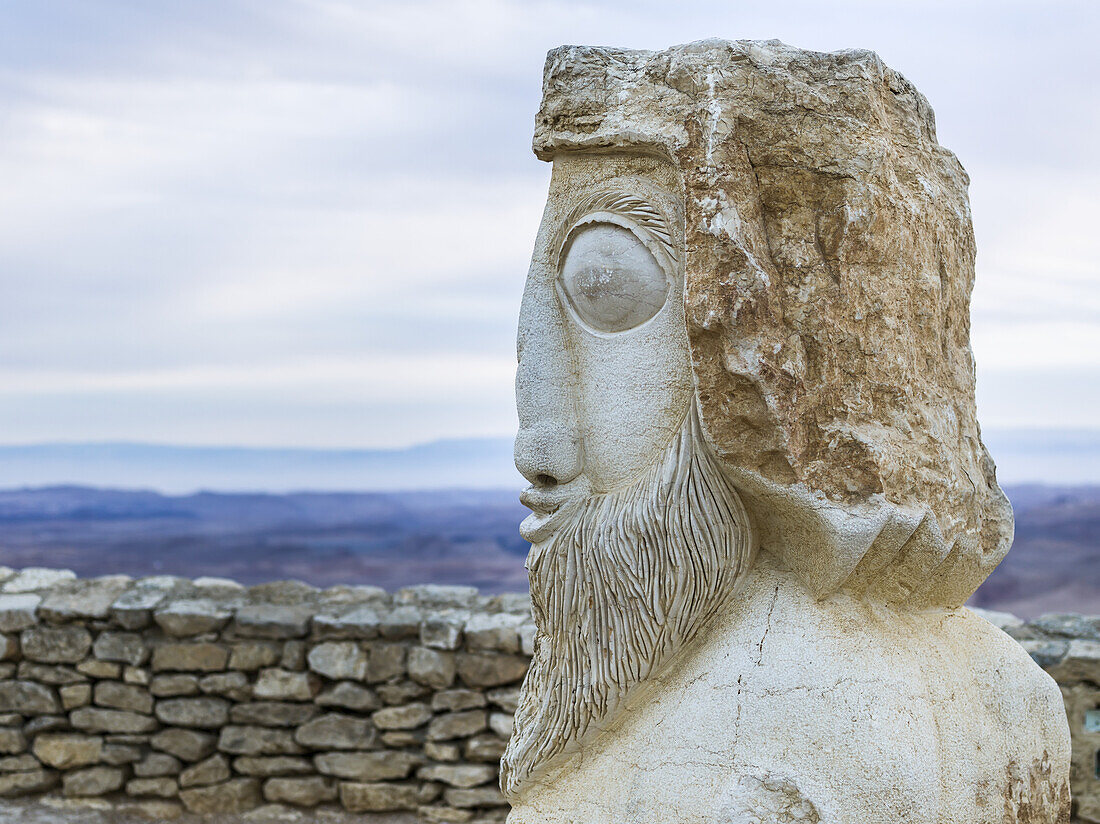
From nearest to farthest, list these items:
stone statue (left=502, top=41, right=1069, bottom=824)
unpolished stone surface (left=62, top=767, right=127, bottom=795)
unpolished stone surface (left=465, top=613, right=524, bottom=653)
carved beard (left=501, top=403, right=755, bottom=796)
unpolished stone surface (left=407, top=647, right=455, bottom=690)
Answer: stone statue (left=502, top=41, right=1069, bottom=824) → carved beard (left=501, top=403, right=755, bottom=796) → unpolished stone surface (left=465, top=613, right=524, bottom=653) → unpolished stone surface (left=407, top=647, right=455, bottom=690) → unpolished stone surface (left=62, top=767, right=127, bottom=795)

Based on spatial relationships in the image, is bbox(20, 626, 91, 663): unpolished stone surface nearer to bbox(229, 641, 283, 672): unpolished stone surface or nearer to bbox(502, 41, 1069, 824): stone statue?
bbox(229, 641, 283, 672): unpolished stone surface

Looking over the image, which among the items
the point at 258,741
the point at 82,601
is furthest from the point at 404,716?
the point at 82,601

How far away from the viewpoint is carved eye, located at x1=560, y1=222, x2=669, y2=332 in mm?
1936

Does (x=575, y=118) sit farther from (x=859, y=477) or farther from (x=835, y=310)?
(x=859, y=477)

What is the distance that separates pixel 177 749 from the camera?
5.45 meters

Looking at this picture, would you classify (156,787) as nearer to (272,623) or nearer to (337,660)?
(272,623)

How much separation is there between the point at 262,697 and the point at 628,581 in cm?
400

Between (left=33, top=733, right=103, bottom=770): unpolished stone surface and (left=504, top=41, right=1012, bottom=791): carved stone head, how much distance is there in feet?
14.2

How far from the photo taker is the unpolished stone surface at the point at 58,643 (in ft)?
18.1

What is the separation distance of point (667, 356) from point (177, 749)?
4.52m

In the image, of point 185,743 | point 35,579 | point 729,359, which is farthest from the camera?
point 35,579

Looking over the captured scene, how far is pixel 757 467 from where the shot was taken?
1777 mm

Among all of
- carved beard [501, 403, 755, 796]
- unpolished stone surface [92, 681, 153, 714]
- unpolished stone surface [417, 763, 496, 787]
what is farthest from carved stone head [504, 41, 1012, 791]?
unpolished stone surface [92, 681, 153, 714]

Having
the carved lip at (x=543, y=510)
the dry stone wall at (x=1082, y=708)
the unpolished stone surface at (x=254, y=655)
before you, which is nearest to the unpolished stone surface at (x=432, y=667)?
the unpolished stone surface at (x=254, y=655)
